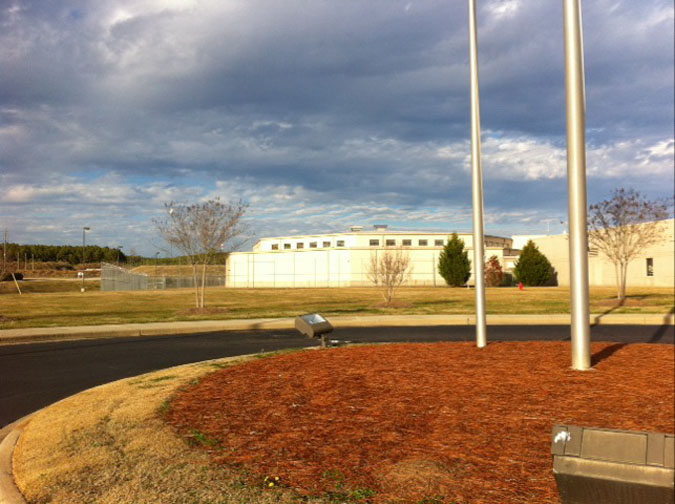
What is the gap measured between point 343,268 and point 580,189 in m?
62.5

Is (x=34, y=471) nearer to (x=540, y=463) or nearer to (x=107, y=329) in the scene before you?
(x=540, y=463)

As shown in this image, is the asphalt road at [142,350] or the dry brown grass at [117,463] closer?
the dry brown grass at [117,463]

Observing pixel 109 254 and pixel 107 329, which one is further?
pixel 109 254

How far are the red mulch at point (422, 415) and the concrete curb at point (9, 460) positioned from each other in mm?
1531

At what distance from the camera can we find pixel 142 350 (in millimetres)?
13414

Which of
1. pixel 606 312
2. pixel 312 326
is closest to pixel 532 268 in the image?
pixel 606 312

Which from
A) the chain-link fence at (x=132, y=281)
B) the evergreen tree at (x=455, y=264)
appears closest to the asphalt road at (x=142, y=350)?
the evergreen tree at (x=455, y=264)

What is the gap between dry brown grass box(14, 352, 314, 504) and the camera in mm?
4188

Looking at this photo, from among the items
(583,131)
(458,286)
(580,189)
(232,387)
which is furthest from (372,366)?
(458,286)

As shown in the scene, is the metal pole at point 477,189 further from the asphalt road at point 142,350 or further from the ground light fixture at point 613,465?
the ground light fixture at point 613,465

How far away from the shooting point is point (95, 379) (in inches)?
382

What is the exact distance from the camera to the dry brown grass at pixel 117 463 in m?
4.19

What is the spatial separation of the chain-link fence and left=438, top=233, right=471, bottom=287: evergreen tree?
31.4 meters

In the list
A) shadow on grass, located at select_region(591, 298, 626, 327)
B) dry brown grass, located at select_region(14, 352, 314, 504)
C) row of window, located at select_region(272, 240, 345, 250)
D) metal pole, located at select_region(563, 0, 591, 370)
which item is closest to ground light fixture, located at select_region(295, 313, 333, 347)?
dry brown grass, located at select_region(14, 352, 314, 504)
